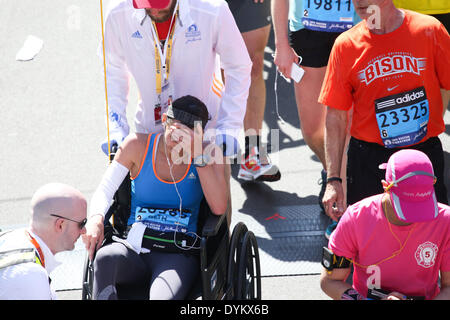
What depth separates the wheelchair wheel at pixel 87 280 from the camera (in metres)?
3.10

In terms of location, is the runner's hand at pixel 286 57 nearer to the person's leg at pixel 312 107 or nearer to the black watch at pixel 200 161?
the person's leg at pixel 312 107

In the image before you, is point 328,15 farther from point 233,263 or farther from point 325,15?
point 233,263

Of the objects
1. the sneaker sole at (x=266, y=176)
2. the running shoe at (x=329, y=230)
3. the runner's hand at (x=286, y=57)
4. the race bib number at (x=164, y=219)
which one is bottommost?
the running shoe at (x=329, y=230)

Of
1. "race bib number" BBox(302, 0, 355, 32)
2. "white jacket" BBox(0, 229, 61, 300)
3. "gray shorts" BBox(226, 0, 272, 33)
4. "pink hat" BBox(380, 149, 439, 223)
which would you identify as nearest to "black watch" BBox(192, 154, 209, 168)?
"pink hat" BBox(380, 149, 439, 223)

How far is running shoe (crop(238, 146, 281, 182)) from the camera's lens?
4.82m

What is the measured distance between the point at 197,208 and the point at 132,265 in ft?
1.46

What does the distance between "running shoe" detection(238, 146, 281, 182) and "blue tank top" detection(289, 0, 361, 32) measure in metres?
1.04

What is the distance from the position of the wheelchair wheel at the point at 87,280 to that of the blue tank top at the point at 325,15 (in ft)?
6.22

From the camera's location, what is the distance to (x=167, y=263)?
3.16 metres

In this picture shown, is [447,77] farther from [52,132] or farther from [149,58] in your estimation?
[52,132]

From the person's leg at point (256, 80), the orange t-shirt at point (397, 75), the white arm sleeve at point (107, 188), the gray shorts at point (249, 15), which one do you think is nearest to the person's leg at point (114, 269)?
the white arm sleeve at point (107, 188)

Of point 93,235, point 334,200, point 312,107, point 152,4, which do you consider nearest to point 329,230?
point 312,107

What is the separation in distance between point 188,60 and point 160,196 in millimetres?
682

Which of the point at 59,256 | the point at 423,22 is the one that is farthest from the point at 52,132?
the point at 423,22
